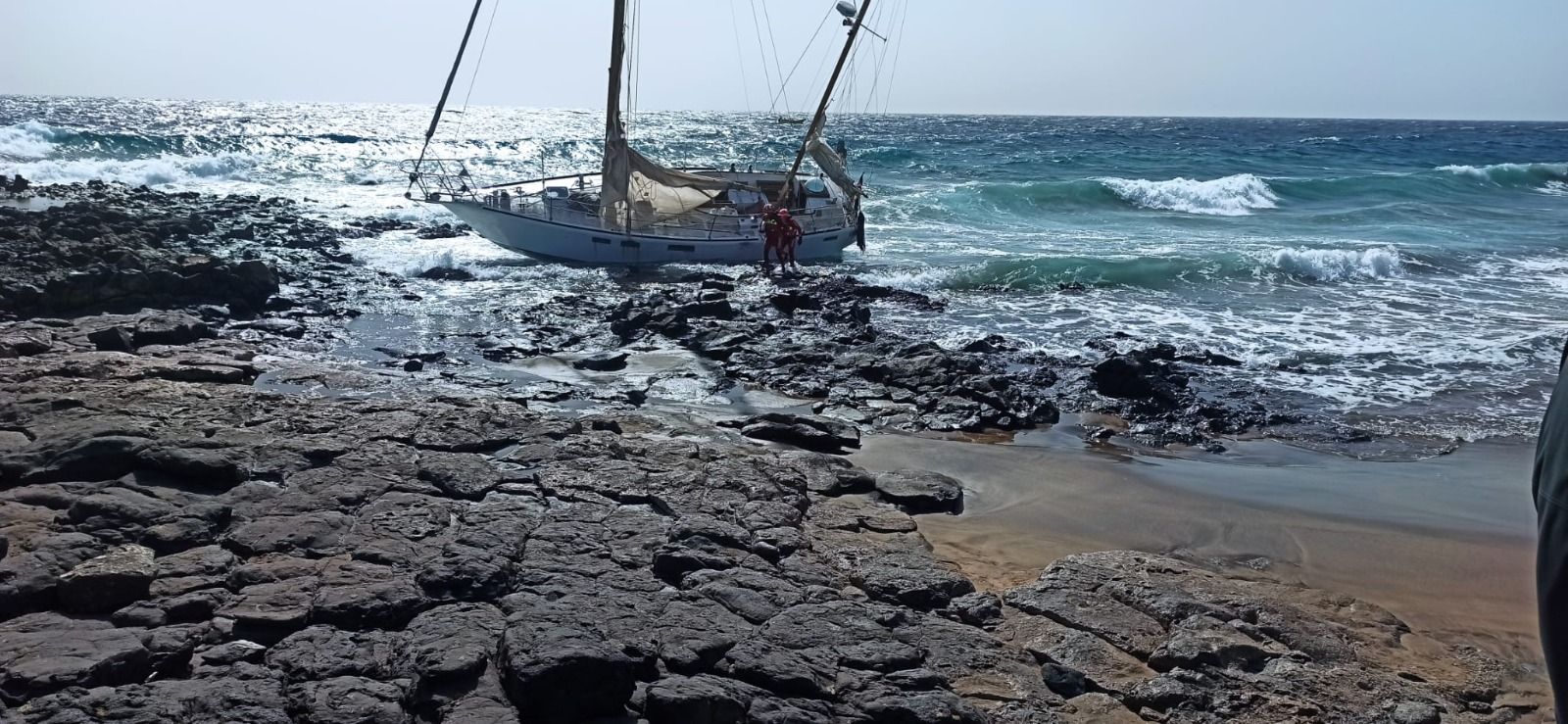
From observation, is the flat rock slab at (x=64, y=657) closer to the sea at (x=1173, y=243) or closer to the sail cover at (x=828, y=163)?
→ the sea at (x=1173, y=243)

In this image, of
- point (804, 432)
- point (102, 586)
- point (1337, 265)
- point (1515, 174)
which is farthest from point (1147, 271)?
point (1515, 174)

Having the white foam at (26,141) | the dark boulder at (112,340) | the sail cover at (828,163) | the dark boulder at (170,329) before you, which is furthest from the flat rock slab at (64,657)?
the white foam at (26,141)

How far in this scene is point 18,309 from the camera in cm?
1311

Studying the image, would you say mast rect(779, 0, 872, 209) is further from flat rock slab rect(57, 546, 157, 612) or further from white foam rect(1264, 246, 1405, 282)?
flat rock slab rect(57, 546, 157, 612)

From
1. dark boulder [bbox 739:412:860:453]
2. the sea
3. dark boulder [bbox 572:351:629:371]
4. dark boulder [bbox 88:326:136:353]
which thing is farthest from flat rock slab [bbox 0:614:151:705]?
the sea

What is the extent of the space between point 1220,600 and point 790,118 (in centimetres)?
2413

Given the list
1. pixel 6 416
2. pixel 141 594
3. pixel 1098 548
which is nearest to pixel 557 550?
pixel 141 594

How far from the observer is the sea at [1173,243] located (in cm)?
1514

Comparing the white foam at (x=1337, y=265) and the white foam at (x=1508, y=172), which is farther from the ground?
the white foam at (x=1508, y=172)

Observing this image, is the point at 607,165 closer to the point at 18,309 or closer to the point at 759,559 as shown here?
the point at 18,309

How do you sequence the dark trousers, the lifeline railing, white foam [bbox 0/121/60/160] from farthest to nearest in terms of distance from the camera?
white foam [bbox 0/121/60/160]
the lifeline railing
the dark trousers

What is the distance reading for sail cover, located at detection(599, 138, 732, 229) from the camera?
68.6ft

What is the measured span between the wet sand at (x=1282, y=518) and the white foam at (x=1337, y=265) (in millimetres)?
12953

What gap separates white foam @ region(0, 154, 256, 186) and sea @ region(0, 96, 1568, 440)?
0.63 ft
